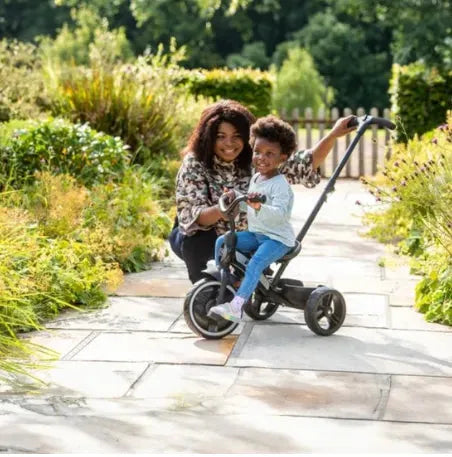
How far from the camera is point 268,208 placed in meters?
5.47

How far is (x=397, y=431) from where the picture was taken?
4.13 metres

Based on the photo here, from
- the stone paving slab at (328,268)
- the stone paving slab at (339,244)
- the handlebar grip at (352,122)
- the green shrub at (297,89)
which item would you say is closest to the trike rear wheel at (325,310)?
the handlebar grip at (352,122)

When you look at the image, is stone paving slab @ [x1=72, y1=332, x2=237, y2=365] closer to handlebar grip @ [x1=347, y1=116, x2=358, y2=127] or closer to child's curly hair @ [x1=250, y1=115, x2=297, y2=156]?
child's curly hair @ [x1=250, y1=115, x2=297, y2=156]

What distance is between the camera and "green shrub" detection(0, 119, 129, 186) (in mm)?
9227

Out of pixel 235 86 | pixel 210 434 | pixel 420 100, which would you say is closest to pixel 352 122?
pixel 210 434

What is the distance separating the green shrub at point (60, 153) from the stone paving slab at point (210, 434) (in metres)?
5.10

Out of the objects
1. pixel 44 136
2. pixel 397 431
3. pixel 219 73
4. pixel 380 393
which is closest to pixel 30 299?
pixel 380 393

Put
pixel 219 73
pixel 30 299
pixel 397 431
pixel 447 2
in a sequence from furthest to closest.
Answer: pixel 447 2
pixel 219 73
pixel 30 299
pixel 397 431

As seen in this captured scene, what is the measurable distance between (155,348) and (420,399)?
1.56 meters

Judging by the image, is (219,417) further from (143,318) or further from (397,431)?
(143,318)

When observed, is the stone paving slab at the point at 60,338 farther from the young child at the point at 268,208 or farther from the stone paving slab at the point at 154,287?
the stone paving slab at the point at 154,287

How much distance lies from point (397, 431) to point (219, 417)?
72cm

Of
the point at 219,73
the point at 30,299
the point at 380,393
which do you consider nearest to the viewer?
the point at 380,393

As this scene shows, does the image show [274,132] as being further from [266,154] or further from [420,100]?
[420,100]
